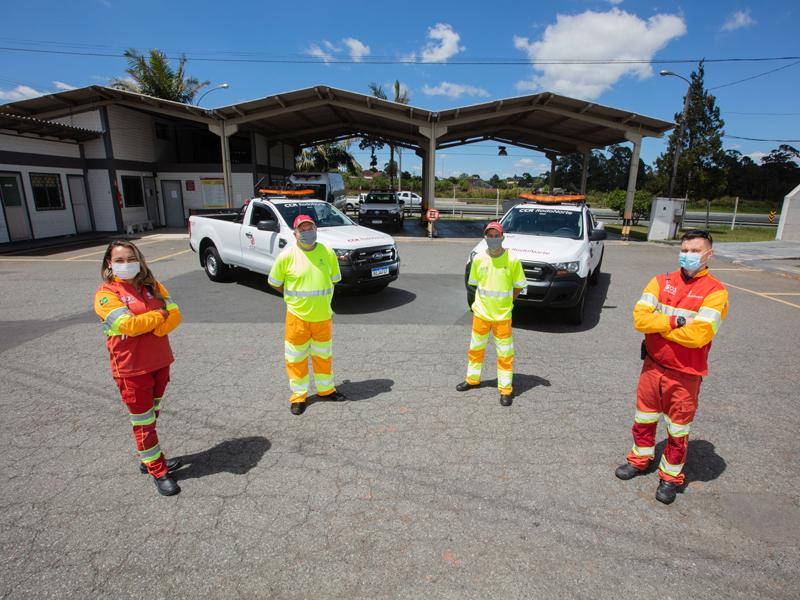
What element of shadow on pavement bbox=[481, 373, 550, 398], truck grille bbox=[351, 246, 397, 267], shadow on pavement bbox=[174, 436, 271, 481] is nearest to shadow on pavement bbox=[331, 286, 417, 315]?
truck grille bbox=[351, 246, 397, 267]

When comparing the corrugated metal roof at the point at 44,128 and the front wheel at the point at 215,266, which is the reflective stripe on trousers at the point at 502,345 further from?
the corrugated metal roof at the point at 44,128

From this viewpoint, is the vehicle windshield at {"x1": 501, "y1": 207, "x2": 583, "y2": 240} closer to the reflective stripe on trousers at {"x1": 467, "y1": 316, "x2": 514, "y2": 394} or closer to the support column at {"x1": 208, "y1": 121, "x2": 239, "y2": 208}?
the reflective stripe on trousers at {"x1": 467, "y1": 316, "x2": 514, "y2": 394}

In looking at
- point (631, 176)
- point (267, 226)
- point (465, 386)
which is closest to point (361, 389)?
point (465, 386)

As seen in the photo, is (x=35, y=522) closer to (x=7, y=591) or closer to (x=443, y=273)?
(x=7, y=591)

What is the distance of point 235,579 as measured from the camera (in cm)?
247

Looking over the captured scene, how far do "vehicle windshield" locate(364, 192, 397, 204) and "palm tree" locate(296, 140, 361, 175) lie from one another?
18963 millimetres

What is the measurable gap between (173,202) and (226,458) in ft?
73.1

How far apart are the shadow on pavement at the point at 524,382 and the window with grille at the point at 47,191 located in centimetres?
1915

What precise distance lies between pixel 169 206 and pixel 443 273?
1727 centimetres

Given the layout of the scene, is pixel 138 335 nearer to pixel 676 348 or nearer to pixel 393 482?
pixel 393 482

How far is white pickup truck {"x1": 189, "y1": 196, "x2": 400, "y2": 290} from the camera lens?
780cm

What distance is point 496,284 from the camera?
445cm

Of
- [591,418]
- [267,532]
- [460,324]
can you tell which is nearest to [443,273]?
[460,324]

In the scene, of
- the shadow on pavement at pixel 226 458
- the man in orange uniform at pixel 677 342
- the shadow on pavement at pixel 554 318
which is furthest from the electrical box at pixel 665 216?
the shadow on pavement at pixel 226 458
